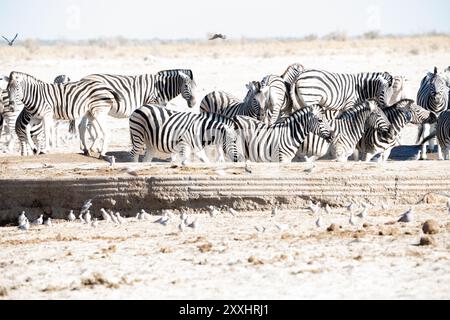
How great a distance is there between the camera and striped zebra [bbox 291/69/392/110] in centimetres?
1986

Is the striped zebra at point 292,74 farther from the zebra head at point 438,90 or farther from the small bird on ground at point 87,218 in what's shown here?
the small bird on ground at point 87,218

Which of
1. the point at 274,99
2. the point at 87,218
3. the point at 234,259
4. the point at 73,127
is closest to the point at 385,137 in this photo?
the point at 274,99

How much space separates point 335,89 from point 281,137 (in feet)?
19.2

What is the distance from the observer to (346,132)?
1529cm

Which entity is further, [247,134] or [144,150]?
[144,150]

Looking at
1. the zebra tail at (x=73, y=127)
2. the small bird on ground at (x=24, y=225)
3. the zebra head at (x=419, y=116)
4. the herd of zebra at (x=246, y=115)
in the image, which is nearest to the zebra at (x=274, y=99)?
the herd of zebra at (x=246, y=115)

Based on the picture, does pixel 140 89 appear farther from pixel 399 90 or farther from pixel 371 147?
pixel 371 147

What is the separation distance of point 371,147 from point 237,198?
4802 mm

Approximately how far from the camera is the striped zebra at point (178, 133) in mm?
14812

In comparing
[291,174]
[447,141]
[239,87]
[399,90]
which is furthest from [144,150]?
Answer: [239,87]

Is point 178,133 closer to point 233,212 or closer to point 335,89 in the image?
point 233,212
